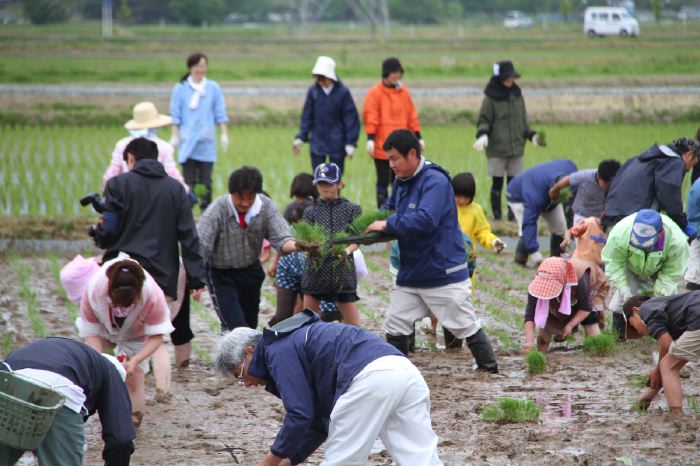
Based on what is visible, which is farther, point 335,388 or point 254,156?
point 254,156

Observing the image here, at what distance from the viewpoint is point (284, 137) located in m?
20.5

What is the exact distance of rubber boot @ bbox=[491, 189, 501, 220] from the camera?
12109 mm

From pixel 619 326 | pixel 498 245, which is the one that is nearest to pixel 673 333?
pixel 498 245

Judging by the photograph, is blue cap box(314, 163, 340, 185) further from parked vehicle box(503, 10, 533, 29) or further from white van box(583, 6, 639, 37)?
parked vehicle box(503, 10, 533, 29)

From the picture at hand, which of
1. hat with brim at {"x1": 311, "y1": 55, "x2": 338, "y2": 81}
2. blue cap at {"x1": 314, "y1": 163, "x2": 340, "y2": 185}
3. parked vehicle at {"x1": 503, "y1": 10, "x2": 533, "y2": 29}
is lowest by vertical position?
blue cap at {"x1": 314, "y1": 163, "x2": 340, "y2": 185}

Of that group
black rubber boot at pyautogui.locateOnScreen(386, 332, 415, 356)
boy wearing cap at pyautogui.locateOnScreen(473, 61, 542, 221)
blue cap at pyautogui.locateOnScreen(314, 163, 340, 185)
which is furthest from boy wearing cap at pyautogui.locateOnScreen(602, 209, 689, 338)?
boy wearing cap at pyautogui.locateOnScreen(473, 61, 542, 221)

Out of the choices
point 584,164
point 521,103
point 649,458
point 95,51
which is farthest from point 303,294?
point 95,51

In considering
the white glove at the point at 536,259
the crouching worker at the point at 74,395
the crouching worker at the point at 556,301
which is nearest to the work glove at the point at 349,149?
the white glove at the point at 536,259

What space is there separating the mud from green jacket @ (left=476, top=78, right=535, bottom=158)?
3655 millimetres

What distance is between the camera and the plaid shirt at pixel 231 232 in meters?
7.15

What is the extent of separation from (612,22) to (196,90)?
14191mm

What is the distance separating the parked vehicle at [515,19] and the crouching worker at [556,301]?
32.3 meters

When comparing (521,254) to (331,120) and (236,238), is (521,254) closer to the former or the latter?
(331,120)

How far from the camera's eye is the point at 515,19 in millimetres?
43375
